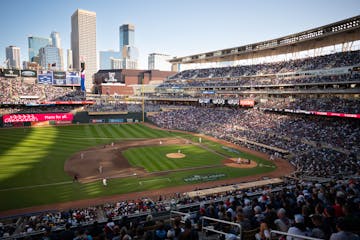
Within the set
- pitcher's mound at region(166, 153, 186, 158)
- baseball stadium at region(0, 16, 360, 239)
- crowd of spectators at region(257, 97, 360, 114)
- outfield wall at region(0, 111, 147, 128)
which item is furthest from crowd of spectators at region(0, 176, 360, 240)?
outfield wall at region(0, 111, 147, 128)

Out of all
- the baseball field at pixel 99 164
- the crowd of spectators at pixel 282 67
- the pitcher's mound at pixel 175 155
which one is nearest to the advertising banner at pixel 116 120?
the baseball field at pixel 99 164

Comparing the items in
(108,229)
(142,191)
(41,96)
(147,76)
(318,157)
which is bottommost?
(142,191)

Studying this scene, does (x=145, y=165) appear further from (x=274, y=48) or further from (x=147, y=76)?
(x=147, y=76)

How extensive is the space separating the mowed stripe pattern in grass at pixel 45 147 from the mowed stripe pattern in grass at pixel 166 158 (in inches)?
334

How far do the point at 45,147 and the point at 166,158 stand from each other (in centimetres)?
1933

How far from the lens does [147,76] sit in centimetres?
12825

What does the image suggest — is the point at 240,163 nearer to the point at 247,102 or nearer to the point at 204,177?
the point at 204,177

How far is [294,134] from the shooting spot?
3541cm

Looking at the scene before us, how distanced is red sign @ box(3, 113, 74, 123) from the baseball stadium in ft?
0.75

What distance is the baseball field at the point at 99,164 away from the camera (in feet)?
69.6

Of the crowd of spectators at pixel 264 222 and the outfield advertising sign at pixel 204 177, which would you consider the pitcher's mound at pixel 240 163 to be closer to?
the outfield advertising sign at pixel 204 177

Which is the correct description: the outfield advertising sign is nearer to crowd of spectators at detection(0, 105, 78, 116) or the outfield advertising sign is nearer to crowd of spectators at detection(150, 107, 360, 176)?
crowd of spectators at detection(150, 107, 360, 176)

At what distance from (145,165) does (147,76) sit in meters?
105

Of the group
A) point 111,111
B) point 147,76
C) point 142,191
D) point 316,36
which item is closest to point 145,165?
point 142,191
